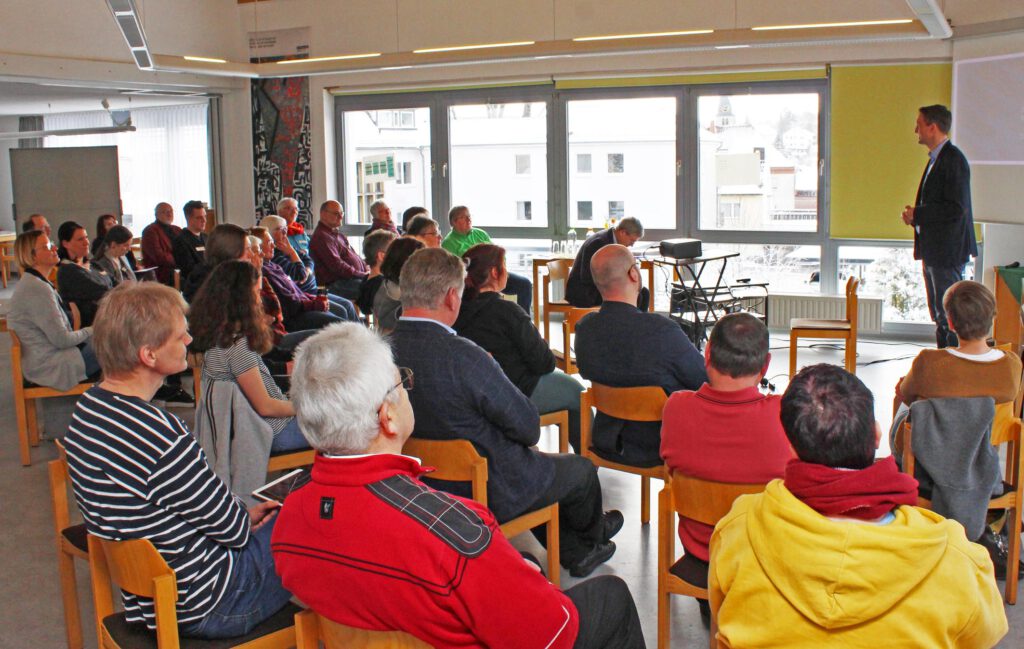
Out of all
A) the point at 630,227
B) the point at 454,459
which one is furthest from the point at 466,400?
the point at 630,227

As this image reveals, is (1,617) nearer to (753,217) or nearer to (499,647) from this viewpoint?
(499,647)

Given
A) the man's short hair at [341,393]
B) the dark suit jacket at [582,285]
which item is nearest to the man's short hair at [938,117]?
the dark suit jacket at [582,285]

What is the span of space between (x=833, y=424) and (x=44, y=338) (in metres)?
5.19

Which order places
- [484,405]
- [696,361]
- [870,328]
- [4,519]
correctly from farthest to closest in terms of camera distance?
[870,328], [4,519], [696,361], [484,405]

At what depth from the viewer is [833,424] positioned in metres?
1.80

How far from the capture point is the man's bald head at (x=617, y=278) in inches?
165

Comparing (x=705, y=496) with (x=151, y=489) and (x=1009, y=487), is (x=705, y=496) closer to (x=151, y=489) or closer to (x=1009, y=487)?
(x=1009, y=487)

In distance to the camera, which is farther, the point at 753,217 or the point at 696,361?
the point at 753,217

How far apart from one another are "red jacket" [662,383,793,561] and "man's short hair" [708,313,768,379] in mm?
86

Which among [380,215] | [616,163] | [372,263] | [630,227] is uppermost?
[616,163]

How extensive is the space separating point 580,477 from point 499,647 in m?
1.82

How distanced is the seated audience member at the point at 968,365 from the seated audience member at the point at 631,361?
0.85 m

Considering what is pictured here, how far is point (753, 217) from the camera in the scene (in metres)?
9.47

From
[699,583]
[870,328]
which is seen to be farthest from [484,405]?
[870,328]
